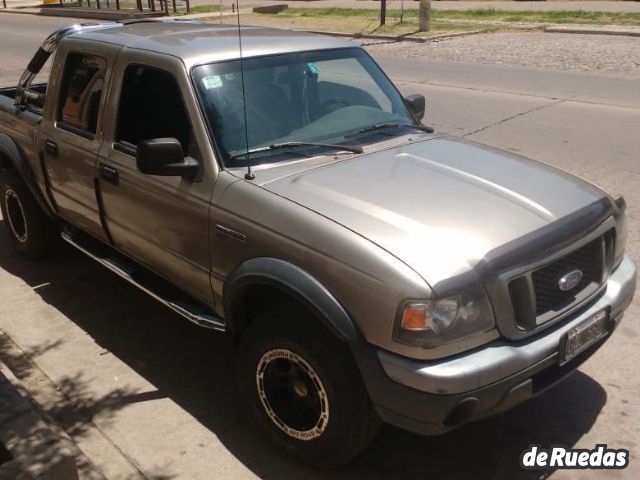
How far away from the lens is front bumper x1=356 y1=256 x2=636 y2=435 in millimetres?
2711

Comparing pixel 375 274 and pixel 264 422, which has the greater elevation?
pixel 375 274

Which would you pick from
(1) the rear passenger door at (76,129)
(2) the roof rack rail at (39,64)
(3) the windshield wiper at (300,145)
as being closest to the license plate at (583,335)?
(3) the windshield wiper at (300,145)

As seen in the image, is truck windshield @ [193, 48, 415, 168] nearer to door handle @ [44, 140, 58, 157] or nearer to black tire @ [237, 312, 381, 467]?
black tire @ [237, 312, 381, 467]

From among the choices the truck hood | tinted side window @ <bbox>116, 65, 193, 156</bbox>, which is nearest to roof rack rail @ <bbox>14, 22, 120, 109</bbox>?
tinted side window @ <bbox>116, 65, 193, 156</bbox>

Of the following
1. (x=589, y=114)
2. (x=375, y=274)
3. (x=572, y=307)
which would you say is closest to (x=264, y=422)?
(x=375, y=274)

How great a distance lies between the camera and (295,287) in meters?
2.97

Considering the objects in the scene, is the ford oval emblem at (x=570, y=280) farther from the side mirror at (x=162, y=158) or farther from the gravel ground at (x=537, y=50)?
the gravel ground at (x=537, y=50)

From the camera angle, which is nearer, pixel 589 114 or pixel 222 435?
pixel 222 435

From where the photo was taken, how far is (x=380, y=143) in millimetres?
3889

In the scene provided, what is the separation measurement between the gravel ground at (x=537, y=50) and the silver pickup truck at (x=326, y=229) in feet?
38.7

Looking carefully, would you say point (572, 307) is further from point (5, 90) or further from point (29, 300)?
point (5, 90)

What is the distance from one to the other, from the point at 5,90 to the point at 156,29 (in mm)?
2259

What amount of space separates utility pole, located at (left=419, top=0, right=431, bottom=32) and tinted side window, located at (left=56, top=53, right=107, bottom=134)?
17.7 meters

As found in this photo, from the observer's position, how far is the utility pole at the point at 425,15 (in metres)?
20.8
